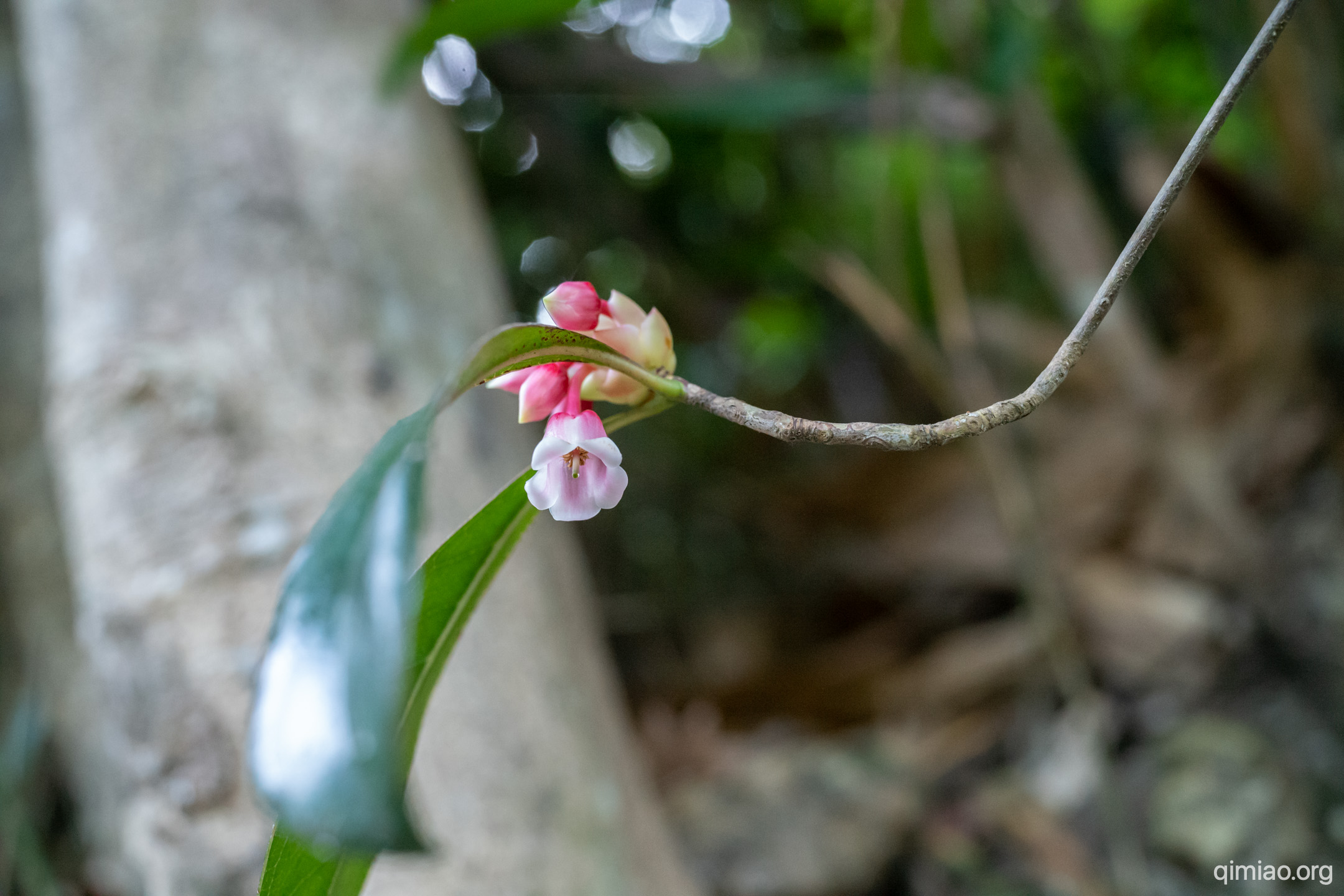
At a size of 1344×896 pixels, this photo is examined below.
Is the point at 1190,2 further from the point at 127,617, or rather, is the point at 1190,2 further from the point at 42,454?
the point at 42,454

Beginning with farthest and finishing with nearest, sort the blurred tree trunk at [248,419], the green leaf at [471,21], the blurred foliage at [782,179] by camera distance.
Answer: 1. the blurred foliage at [782,179]
2. the green leaf at [471,21]
3. the blurred tree trunk at [248,419]

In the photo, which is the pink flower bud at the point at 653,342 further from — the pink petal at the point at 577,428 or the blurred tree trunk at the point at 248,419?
the blurred tree trunk at the point at 248,419

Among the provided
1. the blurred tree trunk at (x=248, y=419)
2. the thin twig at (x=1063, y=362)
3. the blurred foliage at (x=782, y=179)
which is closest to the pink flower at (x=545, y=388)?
the thin twig at (x=1063, y=362)

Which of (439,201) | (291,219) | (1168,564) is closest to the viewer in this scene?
(291,219)

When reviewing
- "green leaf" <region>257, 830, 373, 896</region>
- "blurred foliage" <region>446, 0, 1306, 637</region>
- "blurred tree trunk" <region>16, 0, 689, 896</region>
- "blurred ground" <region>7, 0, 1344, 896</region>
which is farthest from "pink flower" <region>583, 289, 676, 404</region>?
"blurred foliage" <region>446, 0, 1306, 637</region>

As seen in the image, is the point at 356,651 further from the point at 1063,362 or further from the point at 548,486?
the point at 1063,362

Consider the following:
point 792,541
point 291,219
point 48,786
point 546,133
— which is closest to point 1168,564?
point 792,541
